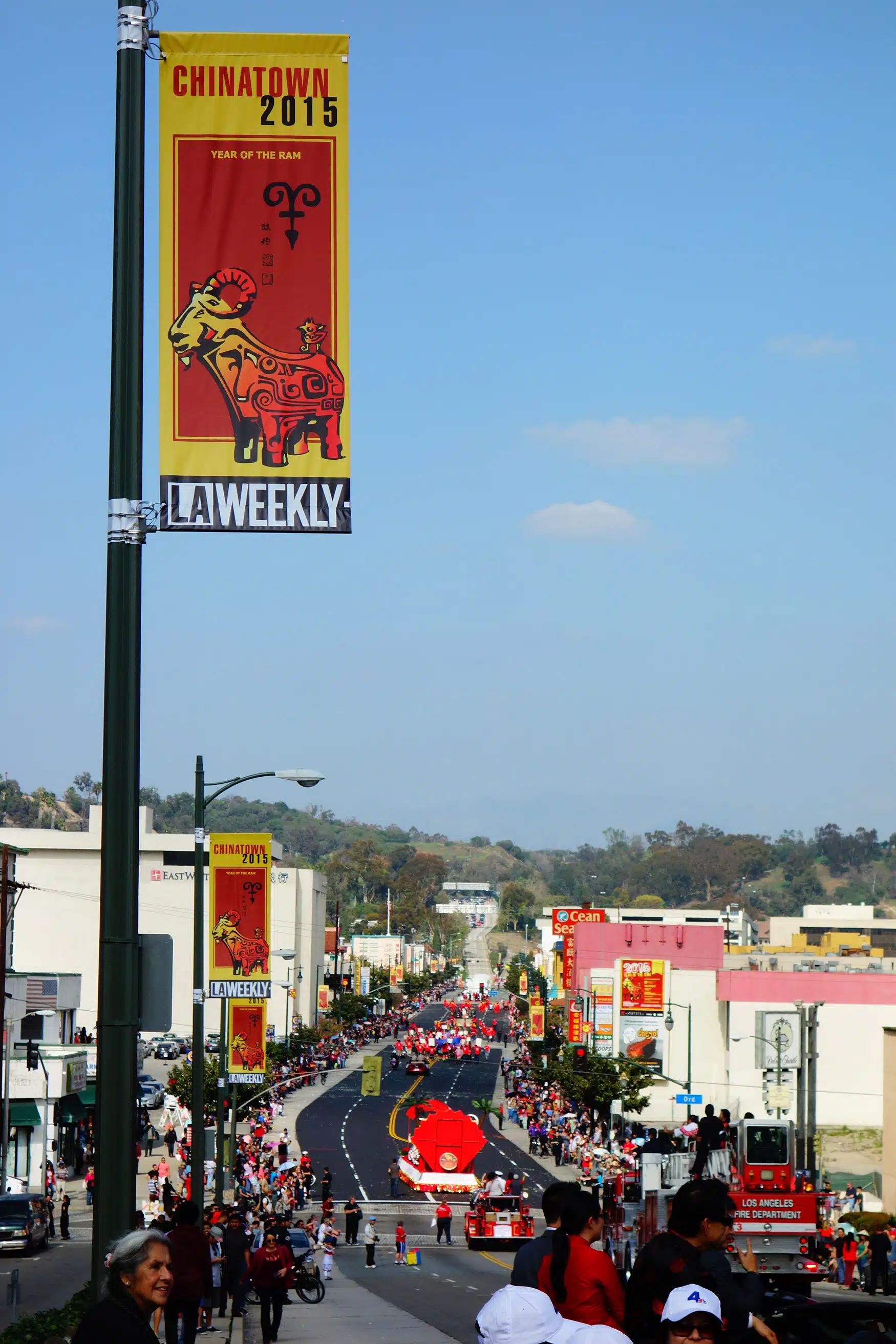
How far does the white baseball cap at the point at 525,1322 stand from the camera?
7574 millimetres

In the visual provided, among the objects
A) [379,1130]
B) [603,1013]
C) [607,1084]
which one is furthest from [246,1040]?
[603,1013]

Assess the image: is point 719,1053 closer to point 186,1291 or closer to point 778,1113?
point 778,1113

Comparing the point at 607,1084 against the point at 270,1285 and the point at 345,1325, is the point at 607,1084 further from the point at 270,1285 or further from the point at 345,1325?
the point at 270,1285

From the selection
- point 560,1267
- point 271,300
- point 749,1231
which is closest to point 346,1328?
point 749,1231

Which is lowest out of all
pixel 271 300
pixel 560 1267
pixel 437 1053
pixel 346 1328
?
pixel 437 1053

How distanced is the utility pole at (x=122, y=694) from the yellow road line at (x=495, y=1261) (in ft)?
102

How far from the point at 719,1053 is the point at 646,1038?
3.42 meters

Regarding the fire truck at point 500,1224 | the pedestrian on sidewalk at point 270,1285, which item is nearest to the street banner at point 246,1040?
the fire truck at point 500,1224

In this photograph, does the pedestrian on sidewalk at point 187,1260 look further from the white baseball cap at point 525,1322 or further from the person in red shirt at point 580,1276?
the white baseball cap at point 525,1322

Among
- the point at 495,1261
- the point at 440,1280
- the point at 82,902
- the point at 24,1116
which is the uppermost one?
the point at 82,902

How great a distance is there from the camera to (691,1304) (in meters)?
7.05

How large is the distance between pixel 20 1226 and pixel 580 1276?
35.2m

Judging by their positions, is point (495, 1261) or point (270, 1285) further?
point (495, 1261)

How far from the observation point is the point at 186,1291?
1398 cm
